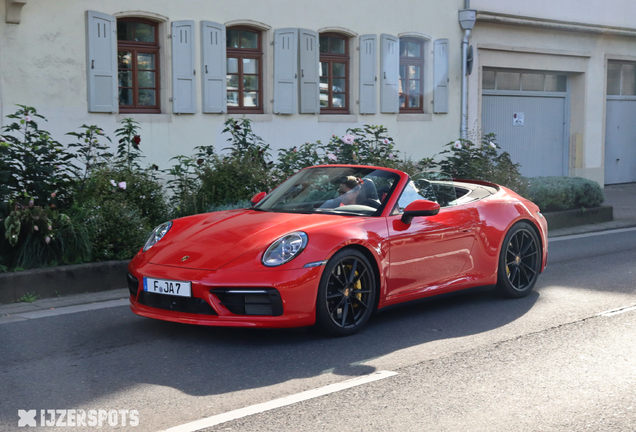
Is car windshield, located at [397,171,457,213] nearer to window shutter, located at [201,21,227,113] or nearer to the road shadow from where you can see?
the road shadow

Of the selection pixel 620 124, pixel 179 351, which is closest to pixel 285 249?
pixel 179 351

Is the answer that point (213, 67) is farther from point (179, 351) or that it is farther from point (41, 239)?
point (179, 351)

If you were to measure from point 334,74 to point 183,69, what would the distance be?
3771 millimetres

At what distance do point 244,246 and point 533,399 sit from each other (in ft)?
7.48

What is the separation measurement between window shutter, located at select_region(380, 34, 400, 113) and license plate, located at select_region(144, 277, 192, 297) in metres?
12.1

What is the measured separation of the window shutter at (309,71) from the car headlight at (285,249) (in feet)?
33.8

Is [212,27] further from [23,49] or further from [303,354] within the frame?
[303,354]

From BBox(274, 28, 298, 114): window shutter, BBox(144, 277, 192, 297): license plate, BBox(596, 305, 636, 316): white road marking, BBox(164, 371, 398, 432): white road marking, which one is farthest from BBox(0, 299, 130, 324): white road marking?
BBox(274, 28, 298, 114): window shutter

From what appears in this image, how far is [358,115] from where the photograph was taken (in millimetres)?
16938

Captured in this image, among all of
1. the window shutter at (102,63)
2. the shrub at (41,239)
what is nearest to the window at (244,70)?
the window shutter at (102,63)

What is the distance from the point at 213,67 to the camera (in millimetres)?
14484

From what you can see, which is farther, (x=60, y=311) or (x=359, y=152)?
(x=359, y=152)

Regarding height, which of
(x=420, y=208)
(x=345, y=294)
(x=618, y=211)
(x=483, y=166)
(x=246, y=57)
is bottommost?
(x=618, y=211)

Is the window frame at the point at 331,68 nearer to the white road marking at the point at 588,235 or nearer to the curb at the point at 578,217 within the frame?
the curb at the point at 578,217
